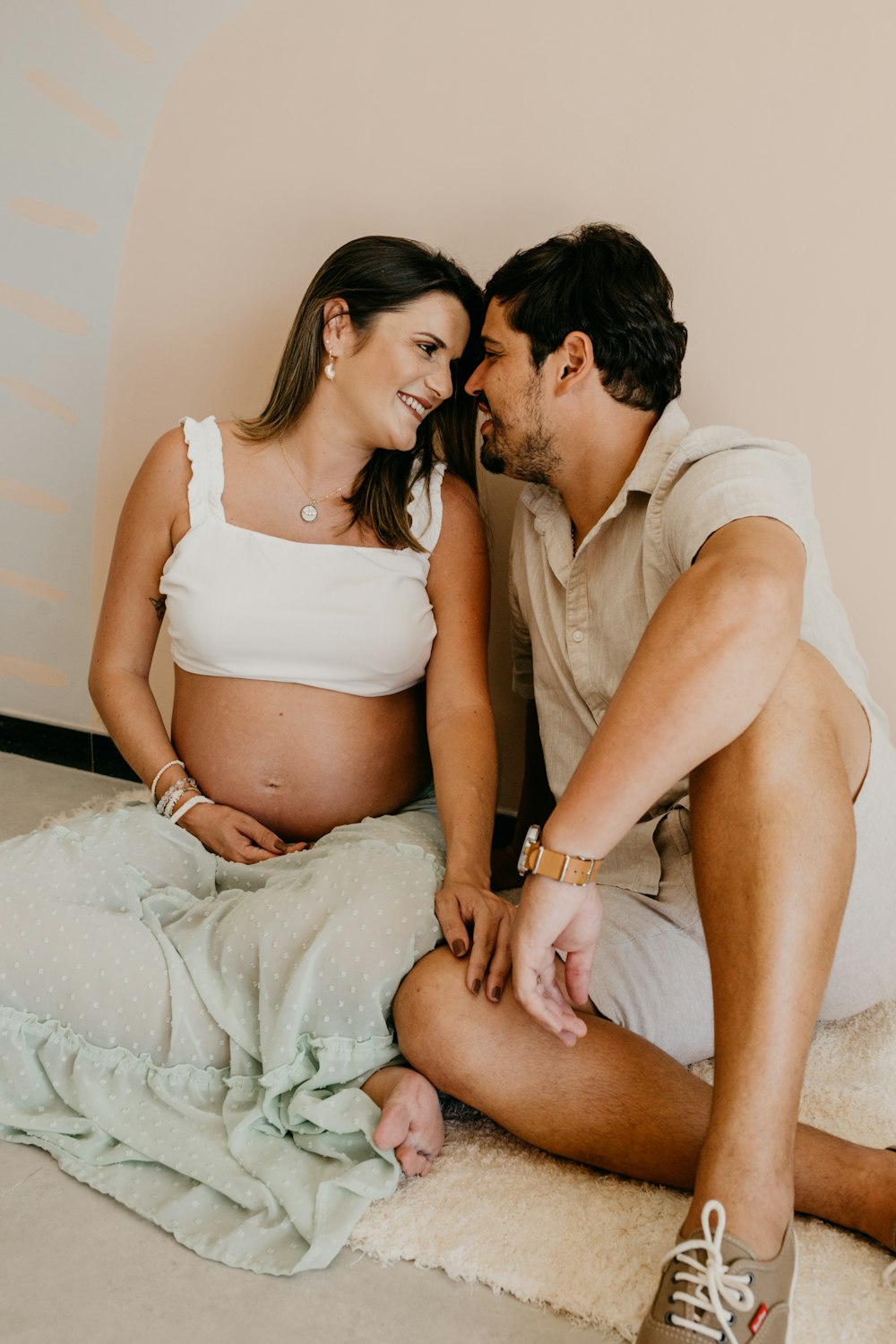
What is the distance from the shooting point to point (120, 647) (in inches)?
70.1

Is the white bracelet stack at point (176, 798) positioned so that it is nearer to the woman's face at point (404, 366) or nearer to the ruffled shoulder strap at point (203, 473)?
the ruffled shoulder strap at point (203, 473)

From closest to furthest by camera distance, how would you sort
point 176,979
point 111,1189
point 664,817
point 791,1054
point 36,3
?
point 791,1054 → point 111,1189 → point 176,979 → point 664,817 → point 36,3

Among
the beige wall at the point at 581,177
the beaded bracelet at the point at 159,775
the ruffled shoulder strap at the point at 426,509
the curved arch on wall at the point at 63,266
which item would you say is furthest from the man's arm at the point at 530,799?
the curved arch on wall at the point at 63,266

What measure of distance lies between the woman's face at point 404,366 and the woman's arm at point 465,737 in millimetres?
166

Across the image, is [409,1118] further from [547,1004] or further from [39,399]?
[39,399]

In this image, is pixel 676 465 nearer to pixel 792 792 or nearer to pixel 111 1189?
pixel 792 792

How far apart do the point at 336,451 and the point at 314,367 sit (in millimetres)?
137

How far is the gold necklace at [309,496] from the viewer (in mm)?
1737

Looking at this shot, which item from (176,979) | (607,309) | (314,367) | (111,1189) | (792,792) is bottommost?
(111,1189)

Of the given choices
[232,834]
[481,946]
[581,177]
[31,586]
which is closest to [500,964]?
[481,946]

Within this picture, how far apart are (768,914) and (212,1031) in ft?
2.23

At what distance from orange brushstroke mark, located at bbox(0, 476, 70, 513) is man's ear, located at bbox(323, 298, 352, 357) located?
931 millimetres

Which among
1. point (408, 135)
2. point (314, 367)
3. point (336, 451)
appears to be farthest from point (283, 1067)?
point (408, 135)

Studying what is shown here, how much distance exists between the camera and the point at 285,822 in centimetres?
171
